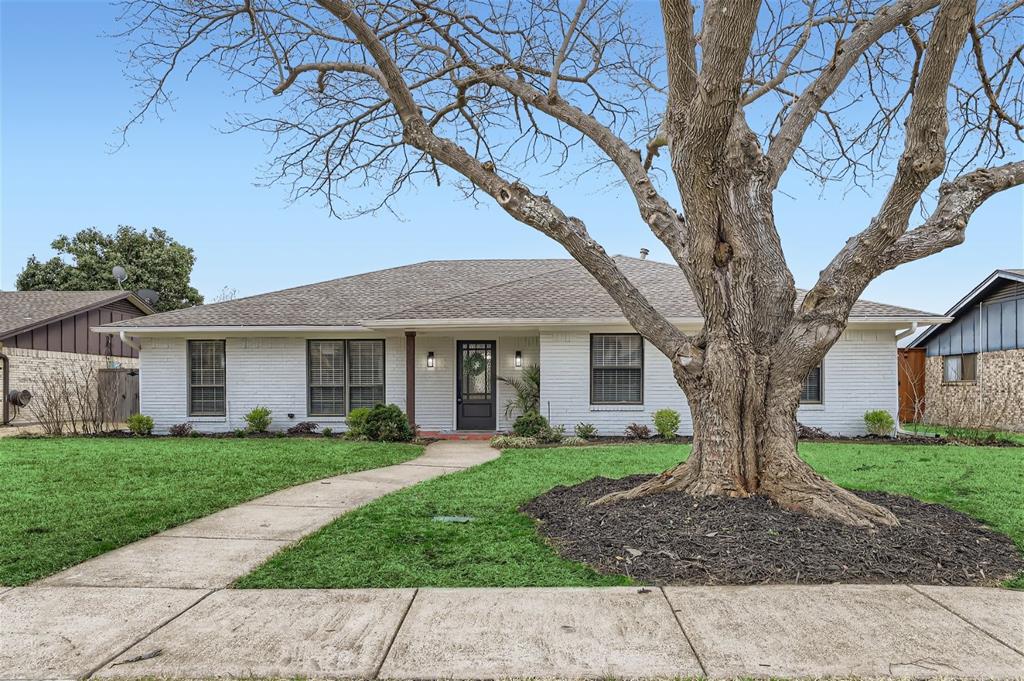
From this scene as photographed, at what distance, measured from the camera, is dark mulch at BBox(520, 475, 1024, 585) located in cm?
412

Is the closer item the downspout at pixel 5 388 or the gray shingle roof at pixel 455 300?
the gray shingle roof at pixel 455 300

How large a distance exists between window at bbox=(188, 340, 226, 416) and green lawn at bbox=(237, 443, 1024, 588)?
322 inches

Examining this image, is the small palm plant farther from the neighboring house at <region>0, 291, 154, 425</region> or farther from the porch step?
the neighboring house at <region>0, 291, 154, 425</region>

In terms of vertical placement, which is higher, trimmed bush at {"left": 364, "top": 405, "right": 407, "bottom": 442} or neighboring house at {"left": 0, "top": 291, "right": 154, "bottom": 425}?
neighboring house at {"left": 0, "top": 291, "right": 154, "bottom": 425}

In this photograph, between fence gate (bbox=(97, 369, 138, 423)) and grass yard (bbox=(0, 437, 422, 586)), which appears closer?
grass yard (bbox=(0, 437, 422, 586))

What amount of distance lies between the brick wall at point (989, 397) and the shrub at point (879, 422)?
170 cm

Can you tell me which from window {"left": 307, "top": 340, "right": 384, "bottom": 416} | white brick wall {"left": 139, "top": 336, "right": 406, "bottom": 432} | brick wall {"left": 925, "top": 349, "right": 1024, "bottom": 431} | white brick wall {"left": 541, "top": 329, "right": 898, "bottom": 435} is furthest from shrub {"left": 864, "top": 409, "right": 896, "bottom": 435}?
window {"left": 307, "top": 340, "right": 384, "bottom": 416}

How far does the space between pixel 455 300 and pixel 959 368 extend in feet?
50.7

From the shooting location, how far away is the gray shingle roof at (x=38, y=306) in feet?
Answer: 60.4

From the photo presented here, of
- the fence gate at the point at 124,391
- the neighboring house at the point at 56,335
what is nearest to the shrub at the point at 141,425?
the fence gate at the point at 124,391

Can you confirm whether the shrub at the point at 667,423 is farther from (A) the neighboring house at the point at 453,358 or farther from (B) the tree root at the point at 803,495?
(B) the tree root at the point at 803,495

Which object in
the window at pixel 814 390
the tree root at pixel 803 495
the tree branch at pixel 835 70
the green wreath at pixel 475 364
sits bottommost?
the tree root at pixel 803 495

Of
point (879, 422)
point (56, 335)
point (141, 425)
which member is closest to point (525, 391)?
point (879, 422)

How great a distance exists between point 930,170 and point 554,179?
4812 millimetres
